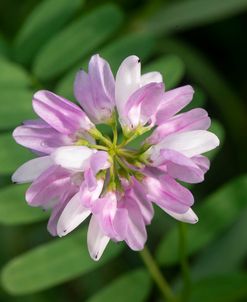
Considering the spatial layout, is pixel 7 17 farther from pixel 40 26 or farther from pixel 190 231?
pixel 190 231

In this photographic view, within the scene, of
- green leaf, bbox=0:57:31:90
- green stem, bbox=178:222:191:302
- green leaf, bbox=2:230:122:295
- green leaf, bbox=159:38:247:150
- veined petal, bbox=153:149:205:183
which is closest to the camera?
veined petal, bbox=153:149:205:183

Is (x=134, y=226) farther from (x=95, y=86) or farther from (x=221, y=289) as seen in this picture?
(x=221, y=289)

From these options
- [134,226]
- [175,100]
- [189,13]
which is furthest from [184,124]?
[189,13]

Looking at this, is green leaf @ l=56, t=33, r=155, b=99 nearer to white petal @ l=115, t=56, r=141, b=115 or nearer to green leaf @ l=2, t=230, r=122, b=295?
green leaf @ l=2, t=230, r=122, b=295

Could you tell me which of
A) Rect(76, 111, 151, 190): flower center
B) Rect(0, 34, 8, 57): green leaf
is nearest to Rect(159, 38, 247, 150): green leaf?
Rect(0, 34, 8, 57): green leaf

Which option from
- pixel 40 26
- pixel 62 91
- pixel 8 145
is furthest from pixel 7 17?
pixel 8 145

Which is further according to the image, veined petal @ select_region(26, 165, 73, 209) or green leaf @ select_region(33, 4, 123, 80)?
green leaf @ select_region(33, 4, 123, 80)
